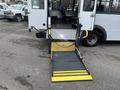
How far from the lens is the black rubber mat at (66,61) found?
650 cm

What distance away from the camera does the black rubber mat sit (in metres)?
6.50

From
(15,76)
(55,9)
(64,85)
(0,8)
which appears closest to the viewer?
(64,85)

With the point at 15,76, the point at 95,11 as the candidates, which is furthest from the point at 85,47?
the point at 15,76

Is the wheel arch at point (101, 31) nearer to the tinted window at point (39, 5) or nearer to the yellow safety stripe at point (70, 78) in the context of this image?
the tinted window at point (39, 5)

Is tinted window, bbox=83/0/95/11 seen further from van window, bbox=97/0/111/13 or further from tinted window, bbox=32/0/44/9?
tinted window, bbox=32/0/44/9

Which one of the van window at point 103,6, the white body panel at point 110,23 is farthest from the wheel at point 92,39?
the van window at point 103,6

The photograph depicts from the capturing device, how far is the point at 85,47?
962cm

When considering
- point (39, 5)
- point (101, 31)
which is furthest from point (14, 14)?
point (101, 31)

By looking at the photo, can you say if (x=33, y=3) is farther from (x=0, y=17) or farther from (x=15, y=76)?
(x=0, y=17)

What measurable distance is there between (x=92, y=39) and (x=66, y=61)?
309cm

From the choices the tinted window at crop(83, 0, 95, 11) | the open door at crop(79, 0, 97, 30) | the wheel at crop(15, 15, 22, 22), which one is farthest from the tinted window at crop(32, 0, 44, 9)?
the wheel at crop(15, 15, 22, 22)

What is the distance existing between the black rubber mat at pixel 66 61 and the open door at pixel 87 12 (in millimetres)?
1714

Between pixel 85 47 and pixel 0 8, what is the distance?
534 inches

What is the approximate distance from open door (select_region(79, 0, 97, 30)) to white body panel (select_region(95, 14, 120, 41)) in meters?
0.69
